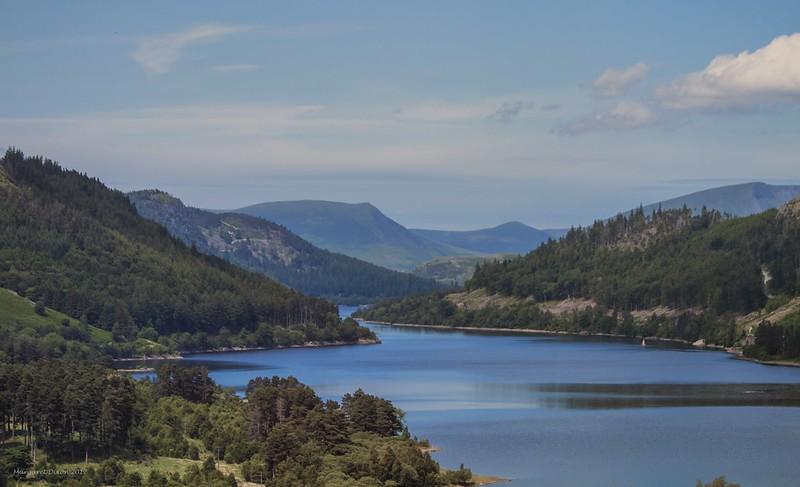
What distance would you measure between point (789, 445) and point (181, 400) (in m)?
61.4

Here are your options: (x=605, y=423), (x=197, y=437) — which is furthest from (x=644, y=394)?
(x=197, y=437)

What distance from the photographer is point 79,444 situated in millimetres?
102375

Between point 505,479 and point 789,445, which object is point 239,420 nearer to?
point 505,479

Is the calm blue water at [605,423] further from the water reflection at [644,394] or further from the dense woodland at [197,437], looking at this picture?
the dense woodland at [197,437]

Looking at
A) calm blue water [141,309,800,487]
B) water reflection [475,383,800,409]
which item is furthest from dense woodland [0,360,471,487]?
water reflection [475,383,800,409]

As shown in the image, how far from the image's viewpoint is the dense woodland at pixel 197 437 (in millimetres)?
94062

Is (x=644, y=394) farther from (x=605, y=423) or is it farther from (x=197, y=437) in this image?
(x=197, y=437)

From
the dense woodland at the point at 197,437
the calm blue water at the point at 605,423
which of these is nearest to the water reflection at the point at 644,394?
the calm blue water at the point at 605,423

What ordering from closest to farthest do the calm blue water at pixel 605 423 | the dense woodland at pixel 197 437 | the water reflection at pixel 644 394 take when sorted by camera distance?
the dense woodland at pixel 197 437 < the calm blue water at pixel 605 423 < the water reflection at pixel 644 394

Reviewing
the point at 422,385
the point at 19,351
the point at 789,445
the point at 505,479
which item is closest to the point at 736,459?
the point at 789,445

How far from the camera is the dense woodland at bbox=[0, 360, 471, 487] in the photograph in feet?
309

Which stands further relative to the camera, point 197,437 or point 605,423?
point 605,423

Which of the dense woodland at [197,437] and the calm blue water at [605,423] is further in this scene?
the calm blue water at [605,423]

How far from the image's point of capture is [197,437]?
118m
